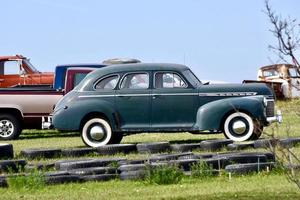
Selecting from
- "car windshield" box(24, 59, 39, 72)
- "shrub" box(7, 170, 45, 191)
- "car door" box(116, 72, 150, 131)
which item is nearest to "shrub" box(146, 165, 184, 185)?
"shrub" box(7, 170, 45, 191)

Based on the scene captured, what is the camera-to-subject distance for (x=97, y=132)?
17125 mm

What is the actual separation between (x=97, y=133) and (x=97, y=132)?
0.02 meters

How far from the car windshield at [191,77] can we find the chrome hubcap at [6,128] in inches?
240

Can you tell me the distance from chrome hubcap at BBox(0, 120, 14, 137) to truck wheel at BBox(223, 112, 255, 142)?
7103mm

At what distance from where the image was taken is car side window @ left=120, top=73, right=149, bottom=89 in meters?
17.4

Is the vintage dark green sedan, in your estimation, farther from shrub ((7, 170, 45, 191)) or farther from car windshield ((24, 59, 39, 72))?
car windshield ((24, 59, 39, 72))

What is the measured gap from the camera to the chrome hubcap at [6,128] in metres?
21.5

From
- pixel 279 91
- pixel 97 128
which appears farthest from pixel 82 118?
pixel 279 91

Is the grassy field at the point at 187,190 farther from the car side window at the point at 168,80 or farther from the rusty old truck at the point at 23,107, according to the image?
the rusty old truck at the point at 23,107

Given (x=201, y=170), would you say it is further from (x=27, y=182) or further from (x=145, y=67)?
(x=145, y=67)

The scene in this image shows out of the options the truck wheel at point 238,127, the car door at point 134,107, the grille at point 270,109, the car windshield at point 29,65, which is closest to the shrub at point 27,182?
the car door at point 134,107

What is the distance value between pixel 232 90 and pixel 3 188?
24.9 ft

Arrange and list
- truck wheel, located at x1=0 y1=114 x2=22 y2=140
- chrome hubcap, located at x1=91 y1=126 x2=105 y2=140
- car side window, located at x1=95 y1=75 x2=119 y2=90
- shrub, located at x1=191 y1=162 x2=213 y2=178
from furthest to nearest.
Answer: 1. truck wheel, located at x1=0 y1=114 x2=22 y2=140
2. car side window, located at x1=95 y1=75 x2=119 y2=90
3. chrome hubcap, located at x1=91 y1=126 x2=105 y2=140
4. shrub, located at x1=191 y1=162 x2=213 y2=178

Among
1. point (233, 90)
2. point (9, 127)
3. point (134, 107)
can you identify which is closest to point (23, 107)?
point (9, 127)
